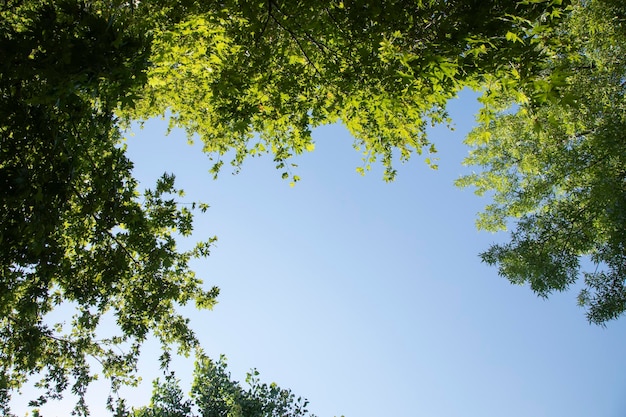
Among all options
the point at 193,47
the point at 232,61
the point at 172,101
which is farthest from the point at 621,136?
the point at 172,101

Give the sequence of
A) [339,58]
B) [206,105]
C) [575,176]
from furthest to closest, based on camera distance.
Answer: [575,176], [206,105], [339,58]

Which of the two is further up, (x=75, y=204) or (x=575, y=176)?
(x=575, y=176)

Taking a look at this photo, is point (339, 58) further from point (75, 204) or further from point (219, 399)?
point (219, 399)

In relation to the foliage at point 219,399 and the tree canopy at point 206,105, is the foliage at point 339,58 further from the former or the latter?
the foliage at point 219,399

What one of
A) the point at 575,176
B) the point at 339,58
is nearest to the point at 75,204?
the point at 339,58

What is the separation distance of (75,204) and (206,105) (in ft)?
12.4

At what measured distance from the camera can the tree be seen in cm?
1203

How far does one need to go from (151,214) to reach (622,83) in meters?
14.8

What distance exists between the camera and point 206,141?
10562mm

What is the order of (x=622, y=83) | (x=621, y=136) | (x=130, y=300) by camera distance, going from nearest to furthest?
(x=130, y=300) → (x=621, y=136) → (x=622, y=83)

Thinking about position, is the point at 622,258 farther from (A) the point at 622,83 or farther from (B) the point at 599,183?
(A) the point at 622,83

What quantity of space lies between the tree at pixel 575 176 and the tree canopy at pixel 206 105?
0.08 meters

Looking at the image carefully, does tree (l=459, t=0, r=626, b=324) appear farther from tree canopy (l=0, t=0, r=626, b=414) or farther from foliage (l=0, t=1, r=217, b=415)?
foliage (l=0, t=1, r=217, b=415)

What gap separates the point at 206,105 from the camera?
9.71 meters
